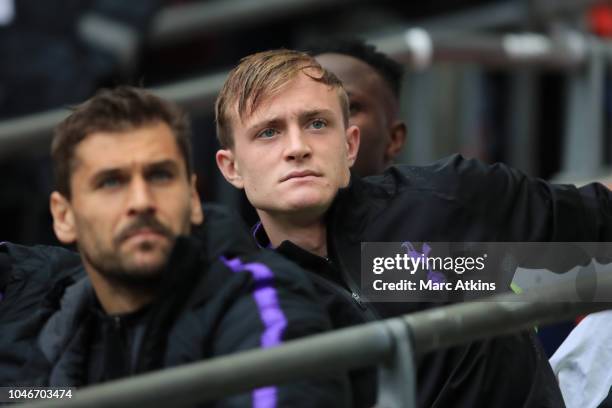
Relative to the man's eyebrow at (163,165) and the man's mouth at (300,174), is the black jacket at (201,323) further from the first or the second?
the man's mouth at (300,174)

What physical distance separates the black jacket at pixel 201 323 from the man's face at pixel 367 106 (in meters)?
1.46

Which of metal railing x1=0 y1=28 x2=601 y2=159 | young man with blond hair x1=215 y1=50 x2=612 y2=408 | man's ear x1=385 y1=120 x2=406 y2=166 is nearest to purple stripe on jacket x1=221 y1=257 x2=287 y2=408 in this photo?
young man with blond hair x1=215 y1=50 x2=612 y2=408

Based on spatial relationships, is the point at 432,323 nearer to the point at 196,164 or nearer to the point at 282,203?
the point at 282,203

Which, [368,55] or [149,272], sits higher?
[368,55]

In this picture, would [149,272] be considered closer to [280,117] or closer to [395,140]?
[280,117]

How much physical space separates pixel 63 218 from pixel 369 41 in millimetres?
3091

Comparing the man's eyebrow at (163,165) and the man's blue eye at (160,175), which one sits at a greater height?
the man's eyebrow at (163,165)

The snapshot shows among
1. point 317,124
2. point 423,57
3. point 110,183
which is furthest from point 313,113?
point 423,57

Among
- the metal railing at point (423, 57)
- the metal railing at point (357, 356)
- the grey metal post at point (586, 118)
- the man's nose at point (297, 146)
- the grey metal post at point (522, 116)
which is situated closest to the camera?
the metal railing at point (357, 356)

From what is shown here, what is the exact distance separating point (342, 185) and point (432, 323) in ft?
2.86

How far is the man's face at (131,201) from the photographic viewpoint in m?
2.37

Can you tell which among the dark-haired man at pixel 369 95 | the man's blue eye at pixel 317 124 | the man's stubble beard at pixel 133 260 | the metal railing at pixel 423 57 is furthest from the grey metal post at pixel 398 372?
the metal railing at pixel 423 57

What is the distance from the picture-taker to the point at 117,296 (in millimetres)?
2463

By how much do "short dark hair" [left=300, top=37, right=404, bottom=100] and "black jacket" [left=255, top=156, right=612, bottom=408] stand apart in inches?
35.6
